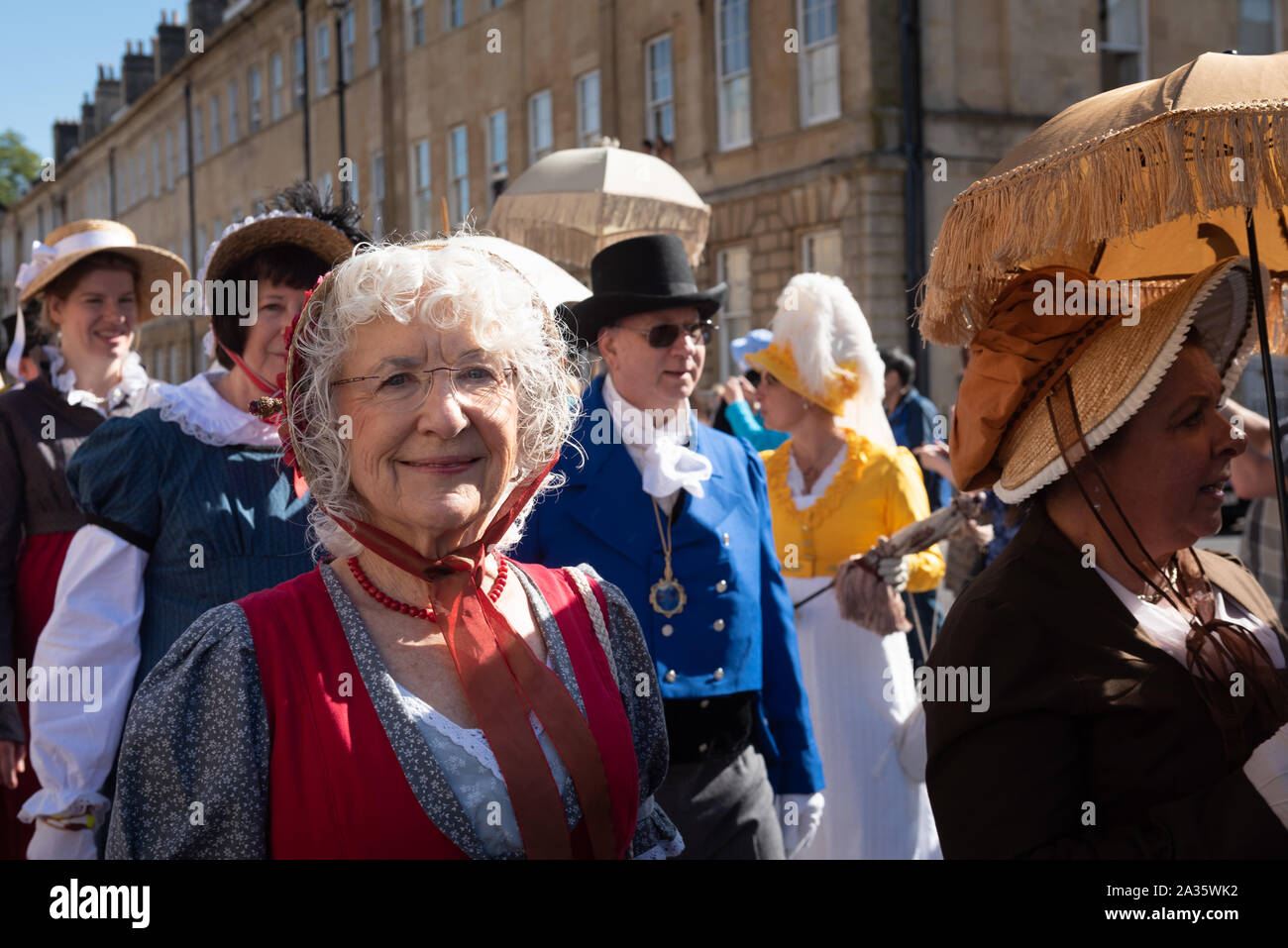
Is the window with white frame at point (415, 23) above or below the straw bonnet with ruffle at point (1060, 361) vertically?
above

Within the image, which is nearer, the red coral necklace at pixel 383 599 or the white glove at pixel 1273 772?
the white glove at pixel 1273 772

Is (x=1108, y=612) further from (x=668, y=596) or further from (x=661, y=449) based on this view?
(x=661, y=449)

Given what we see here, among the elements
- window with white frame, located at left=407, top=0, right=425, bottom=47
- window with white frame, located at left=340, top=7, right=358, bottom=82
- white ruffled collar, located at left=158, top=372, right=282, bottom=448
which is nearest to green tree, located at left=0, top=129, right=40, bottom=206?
window with white frame, located at left=340, top=7, right=358, bottom=82

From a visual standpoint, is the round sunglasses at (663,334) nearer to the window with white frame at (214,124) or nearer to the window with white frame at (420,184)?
the window with white frame at (420,184)

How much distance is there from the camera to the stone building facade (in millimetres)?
16484

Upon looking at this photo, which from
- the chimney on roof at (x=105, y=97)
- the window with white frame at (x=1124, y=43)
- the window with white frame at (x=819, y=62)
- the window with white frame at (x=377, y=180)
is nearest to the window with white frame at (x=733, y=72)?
the window with white frame at (x=819, y=62)

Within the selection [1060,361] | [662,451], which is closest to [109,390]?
[662,451]

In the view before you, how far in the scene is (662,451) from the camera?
138 inches

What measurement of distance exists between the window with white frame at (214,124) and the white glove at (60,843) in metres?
38.8

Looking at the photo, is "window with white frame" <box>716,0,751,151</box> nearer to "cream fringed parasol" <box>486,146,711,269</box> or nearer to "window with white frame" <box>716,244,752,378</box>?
"window with white frame" <box>716,244,752,378</box>

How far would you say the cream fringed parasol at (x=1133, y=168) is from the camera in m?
2.03

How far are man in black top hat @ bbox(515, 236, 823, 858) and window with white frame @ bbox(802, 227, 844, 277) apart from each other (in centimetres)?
1367

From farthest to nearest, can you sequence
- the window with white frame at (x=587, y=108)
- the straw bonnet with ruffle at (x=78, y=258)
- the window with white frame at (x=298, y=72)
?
the window with white frame at (x=298, y=72) → the window with white frame at (x=587, y=108) → the straw bonnet with ruffle at (x=78, y=258)

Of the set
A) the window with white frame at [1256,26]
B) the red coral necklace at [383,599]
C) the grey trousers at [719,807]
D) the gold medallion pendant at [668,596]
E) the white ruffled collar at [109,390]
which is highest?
the window with white frame at [1256,26]
